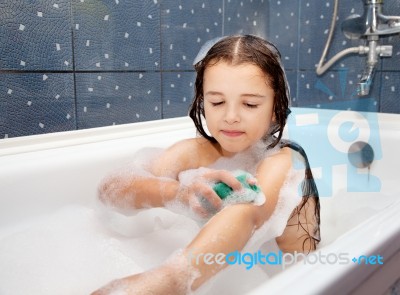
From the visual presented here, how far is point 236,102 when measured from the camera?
852 mm

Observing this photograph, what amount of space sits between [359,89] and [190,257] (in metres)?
1.20

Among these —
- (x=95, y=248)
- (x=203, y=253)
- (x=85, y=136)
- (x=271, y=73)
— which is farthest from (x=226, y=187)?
(x=85, y=136)

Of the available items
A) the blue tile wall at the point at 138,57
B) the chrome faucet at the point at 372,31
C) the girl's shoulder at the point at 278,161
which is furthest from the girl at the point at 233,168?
the chrome faucet at the point at 372,31

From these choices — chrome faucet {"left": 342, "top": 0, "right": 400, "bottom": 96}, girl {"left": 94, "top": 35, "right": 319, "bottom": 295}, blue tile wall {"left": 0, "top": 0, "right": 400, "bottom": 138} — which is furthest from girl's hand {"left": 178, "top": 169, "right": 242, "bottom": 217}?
chrome faucet {"left": 342, "top": 0, "right": 400, "bottom": 96}

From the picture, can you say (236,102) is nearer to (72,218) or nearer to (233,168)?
(233,168)

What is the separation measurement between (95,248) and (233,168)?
383 mm

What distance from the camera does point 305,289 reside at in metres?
0.41

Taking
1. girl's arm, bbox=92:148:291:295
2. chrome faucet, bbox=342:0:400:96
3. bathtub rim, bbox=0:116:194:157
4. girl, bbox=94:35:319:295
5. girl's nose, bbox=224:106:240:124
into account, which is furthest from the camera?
chrome faucet, bbox=342:0:400:96

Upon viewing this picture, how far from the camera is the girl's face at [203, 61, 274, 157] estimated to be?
2.78 ft

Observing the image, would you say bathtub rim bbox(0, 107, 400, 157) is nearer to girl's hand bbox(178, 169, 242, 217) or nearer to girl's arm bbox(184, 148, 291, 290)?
girl's hand bbox(178, 169, 242, 217)

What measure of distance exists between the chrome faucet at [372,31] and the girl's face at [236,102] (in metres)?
0.87

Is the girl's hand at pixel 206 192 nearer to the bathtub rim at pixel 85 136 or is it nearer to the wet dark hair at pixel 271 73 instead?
the wet dark hair at pixel 271 73

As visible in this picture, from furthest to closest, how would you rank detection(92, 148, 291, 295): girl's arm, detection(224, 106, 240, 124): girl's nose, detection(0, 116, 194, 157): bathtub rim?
detection(0, 116, 194, 157): bathtub rim
detection(224, 106, 240, 124): girl's nose
detection(92, 148, 291, 295): girl's arm

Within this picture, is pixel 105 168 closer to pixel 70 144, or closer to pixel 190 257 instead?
pixel 70 144
